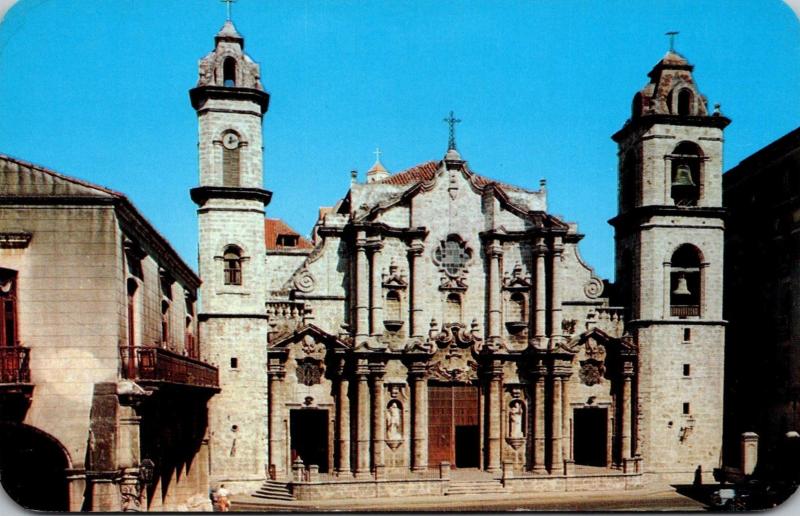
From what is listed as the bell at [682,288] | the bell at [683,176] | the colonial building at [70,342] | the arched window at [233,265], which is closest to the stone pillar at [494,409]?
the bell at [682,288]

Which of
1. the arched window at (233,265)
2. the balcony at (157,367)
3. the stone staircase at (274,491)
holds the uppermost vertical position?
the arched window at (233,265)

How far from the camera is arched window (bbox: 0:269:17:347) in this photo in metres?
12.4

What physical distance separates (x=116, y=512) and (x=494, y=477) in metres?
13.1

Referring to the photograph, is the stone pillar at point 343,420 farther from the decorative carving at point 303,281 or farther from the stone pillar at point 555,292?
the stone pillar at point 555,292

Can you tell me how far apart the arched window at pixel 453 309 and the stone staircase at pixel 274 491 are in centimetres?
713

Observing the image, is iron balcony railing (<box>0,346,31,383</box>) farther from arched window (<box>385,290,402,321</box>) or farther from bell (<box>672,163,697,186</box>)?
bell (<box>672,163,697,186</box>)

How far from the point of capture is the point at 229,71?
23.0 meters

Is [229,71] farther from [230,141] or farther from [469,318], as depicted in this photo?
[469,318]

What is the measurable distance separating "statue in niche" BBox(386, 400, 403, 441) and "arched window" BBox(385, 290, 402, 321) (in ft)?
8.63

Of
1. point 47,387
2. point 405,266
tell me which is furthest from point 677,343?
point 47,387

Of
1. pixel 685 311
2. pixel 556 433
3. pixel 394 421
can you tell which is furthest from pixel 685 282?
pixel 394 421

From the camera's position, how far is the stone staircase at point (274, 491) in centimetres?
2155

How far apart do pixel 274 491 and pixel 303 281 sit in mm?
6259

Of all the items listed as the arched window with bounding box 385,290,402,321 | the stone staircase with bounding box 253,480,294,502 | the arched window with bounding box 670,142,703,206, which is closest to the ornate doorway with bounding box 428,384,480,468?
the arched window with bounding box 385,290,402,321
